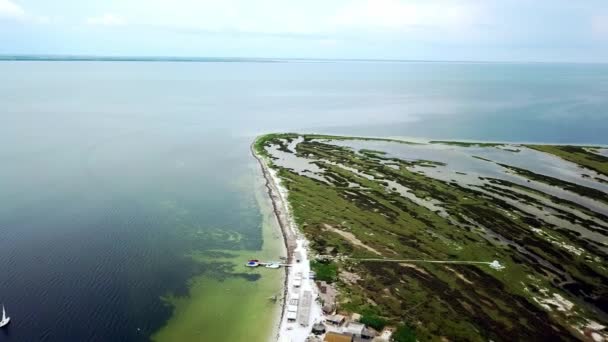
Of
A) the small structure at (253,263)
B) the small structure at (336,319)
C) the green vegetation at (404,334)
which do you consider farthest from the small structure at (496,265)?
the small structure at (253,263)

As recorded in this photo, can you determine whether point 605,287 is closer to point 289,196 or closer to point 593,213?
point 593,213

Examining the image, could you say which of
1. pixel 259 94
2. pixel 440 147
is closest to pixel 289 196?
pixel 440 147

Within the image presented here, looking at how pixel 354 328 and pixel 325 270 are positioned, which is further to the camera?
pixel 325 270

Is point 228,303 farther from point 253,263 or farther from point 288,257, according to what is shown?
point 288,257

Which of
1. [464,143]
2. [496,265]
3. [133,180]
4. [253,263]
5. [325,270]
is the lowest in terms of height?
[253,263]

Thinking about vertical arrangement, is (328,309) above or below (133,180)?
below

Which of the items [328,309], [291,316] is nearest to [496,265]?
[328,309]
